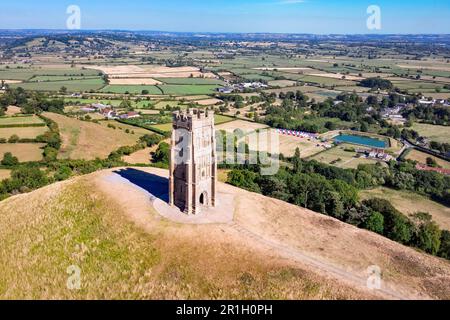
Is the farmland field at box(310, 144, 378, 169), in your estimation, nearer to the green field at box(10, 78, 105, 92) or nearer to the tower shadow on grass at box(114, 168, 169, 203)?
the tower shadow on grass at box(114, 168, 169, 203)

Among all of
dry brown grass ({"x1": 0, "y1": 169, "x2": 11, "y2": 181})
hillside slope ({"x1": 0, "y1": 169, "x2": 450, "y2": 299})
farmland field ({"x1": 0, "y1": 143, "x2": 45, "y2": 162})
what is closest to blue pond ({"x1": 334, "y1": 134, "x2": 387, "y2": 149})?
hillside slope ({"x1": 0, "y1": 169, "x2": 450, "y2": 299})

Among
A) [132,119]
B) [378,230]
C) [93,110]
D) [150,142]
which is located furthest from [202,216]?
[93,110]

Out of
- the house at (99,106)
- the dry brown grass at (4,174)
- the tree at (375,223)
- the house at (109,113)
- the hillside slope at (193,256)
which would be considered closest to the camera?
the hillside slope at (193,256)

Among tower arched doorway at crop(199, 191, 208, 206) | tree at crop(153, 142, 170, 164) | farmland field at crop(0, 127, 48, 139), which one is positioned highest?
farmland field at crop(0, 127, 48, 139)

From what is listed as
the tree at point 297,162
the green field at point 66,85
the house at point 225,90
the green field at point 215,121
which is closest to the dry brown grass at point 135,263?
the tree at point 297,162

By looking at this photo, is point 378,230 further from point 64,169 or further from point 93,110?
point 93,110

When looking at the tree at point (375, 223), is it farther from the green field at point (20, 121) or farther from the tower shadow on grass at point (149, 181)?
the green field at point (20, 121)
